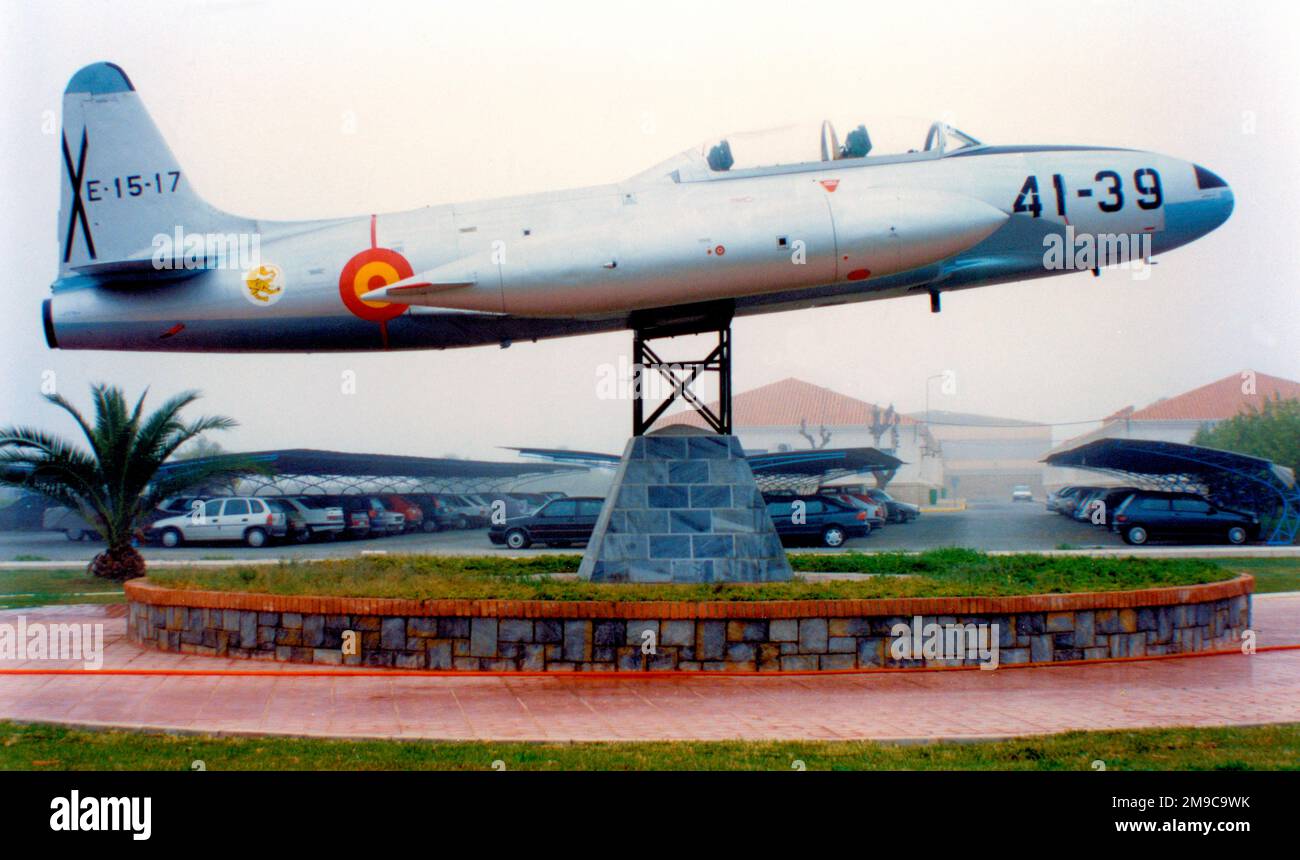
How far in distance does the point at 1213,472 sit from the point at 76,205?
32099mm

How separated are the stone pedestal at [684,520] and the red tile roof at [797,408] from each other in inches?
1271

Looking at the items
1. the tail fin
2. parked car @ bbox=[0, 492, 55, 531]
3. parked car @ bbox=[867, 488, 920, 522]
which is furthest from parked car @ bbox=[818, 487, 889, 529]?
the tail fin

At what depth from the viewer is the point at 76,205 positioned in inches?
544

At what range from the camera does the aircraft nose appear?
1425 cm

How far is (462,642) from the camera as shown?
11.7 metres

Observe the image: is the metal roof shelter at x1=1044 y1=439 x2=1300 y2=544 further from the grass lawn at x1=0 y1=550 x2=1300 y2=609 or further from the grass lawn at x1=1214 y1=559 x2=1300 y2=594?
the grass lawn at x1=0 y1=550 x2=1300 y2=609

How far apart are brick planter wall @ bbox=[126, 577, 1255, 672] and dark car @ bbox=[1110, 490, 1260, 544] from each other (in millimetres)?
21482

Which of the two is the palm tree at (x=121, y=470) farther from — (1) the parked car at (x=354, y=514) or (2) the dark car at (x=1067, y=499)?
(2) the dark car at (x=1067, y=499)

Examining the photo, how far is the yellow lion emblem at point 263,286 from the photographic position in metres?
13.2

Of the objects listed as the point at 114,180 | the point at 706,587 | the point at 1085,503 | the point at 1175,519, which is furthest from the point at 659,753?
the point at 1085,503

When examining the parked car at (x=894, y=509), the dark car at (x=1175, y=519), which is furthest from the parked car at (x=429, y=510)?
the dark car at (x=1175, y=519)

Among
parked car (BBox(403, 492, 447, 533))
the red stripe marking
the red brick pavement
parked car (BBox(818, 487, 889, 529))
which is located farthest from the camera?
parked car (BBox(403, 492, 447, 533))

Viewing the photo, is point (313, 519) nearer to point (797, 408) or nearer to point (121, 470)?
point (121, 470)
